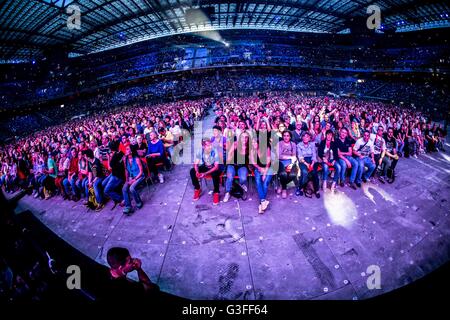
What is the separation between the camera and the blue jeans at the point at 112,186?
4586 millimetres

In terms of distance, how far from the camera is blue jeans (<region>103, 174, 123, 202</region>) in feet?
15.0

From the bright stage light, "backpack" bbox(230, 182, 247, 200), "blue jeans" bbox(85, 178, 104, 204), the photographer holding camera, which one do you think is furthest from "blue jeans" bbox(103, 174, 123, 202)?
the bright stage light

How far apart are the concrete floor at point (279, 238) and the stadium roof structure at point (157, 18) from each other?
25.0m

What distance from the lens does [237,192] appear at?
188 inches

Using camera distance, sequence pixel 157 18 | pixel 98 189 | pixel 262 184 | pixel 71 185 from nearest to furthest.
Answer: pixel 262 184, pixel 98 189, pixel 71 185, pixel 157 18

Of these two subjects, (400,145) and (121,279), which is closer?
(121,279)

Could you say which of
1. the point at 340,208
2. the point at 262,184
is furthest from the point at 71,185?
the point at 340,208

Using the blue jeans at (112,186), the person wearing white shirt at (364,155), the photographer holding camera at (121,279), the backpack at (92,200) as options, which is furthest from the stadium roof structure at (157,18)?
the photographer holding camera at (121,279)

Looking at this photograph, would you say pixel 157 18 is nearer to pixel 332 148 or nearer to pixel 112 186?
pixel 112 186

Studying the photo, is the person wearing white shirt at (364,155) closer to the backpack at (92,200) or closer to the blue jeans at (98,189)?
the blue jeans at (98,189)

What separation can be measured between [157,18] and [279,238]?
34372 millimetres

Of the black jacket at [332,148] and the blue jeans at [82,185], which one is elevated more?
the black jacket at [332,148]

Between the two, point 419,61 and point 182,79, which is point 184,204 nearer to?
point 182,79
